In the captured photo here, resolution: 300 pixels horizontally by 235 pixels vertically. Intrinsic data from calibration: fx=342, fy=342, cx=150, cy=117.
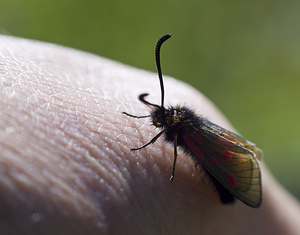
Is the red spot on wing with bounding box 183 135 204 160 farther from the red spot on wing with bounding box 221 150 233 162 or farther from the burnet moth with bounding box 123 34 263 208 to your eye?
the red spot on wing with bounding box 221 150 233 162

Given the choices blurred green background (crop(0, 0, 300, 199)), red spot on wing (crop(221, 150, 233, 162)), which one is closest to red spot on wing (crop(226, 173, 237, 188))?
red spot on wing (crop(221, 150, 233, 162))

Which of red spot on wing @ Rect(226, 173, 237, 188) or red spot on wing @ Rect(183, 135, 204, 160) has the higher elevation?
red spot on wing @ Rect(183, 135, 204, 160)

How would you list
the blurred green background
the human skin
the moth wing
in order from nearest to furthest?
1. the human skin
2. the moth wing
3. the blurred green background

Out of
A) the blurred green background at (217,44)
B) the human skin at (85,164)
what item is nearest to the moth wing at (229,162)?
the human skin at (85,164)

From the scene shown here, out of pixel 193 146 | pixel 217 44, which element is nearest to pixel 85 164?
pixel 193 146

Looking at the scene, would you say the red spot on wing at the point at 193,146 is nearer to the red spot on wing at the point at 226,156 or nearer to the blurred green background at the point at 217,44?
the red spot on wing at the point at 226,156

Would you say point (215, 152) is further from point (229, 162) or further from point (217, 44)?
point (217, 44)
